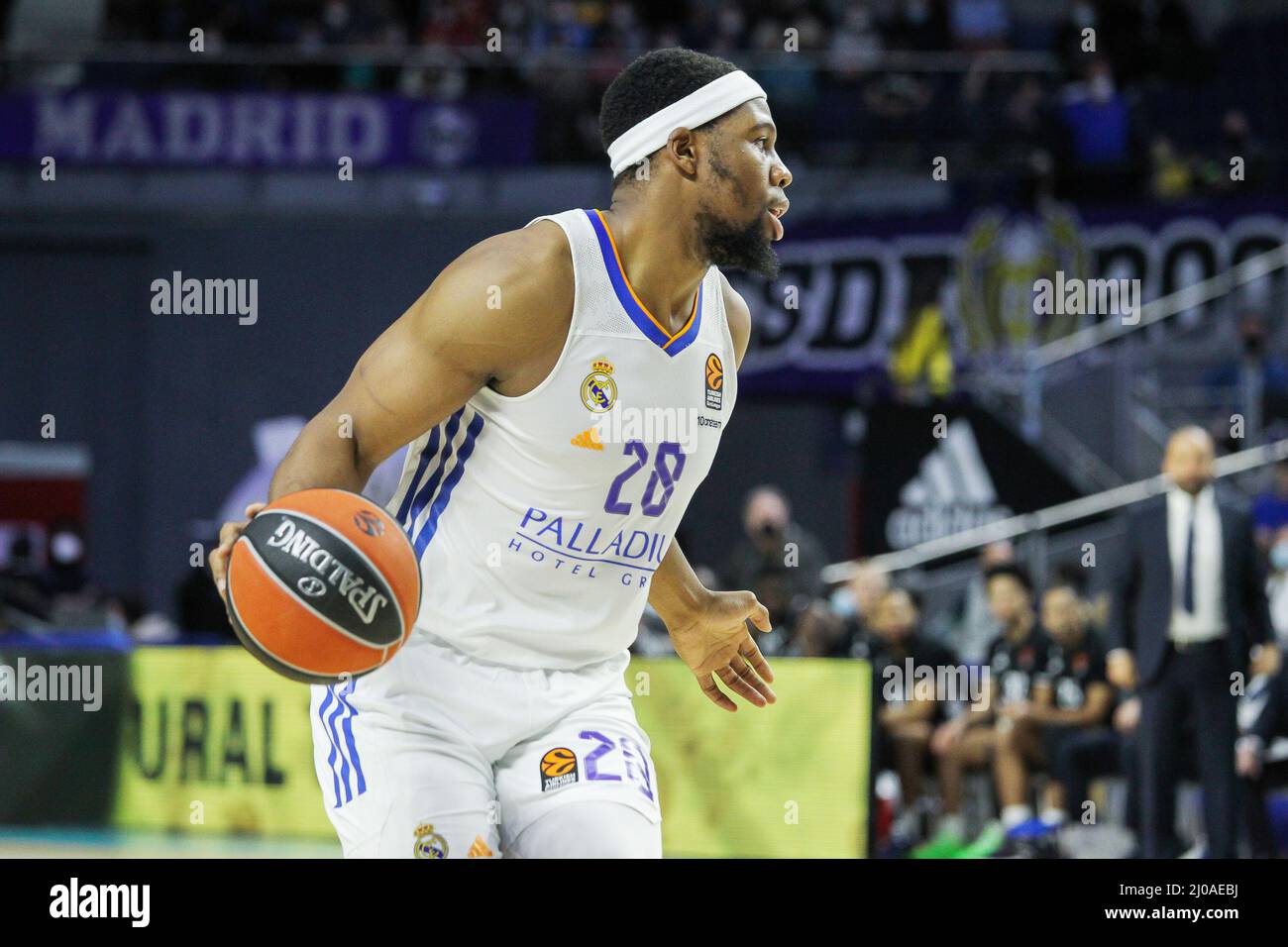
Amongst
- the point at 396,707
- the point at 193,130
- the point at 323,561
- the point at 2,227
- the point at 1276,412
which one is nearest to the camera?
the point at 323,561

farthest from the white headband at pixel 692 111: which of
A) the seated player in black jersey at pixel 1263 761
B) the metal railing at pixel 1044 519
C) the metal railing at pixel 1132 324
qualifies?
the metal railing at pixel 1132 324

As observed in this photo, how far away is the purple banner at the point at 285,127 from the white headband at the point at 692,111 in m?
12.1

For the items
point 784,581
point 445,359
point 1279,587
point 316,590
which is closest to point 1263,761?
point 1279,587

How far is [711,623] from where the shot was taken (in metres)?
4.14

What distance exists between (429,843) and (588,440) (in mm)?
882

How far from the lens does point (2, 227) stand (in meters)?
17.7

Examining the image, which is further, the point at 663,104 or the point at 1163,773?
the point at 1163,773

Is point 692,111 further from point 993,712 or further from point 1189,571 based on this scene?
point 993,712

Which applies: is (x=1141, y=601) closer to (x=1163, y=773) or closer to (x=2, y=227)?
(x=1163, y=773)

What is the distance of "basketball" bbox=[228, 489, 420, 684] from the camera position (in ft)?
10.6

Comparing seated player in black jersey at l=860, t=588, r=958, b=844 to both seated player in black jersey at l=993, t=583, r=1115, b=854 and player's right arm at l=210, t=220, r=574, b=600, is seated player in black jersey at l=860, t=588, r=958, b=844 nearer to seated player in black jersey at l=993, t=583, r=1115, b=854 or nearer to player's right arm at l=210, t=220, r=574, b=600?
seated player in black jersey at l=993, t=583, r=1115, b=854

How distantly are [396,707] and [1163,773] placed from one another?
560cm
